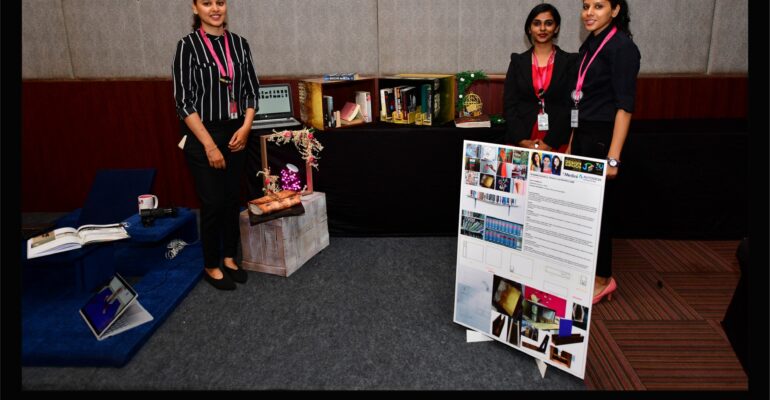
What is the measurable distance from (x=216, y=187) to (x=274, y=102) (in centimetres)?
120

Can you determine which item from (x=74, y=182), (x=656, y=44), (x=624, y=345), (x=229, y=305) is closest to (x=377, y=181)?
(x=229, y=305)

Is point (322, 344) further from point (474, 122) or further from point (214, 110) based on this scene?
point (474, 122)

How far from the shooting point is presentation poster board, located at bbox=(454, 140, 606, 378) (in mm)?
1960

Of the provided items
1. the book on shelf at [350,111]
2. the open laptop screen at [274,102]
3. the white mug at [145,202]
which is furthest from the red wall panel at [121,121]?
the white mug at [145,202]

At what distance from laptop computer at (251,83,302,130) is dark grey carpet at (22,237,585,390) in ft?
3.84

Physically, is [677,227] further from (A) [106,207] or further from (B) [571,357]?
(A) [106,207]

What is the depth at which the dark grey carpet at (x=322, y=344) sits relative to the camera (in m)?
2.16

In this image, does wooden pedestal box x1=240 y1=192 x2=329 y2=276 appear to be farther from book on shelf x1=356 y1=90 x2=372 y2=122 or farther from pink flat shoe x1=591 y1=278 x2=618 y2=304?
pink flat shoe x1=591 y1=278 x2=618 y2=304

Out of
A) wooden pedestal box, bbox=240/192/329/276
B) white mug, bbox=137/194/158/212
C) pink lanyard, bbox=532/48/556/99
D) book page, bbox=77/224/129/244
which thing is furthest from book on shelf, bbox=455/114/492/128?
book page, bbox=77/224/129/244

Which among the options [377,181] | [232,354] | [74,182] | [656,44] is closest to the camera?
[232,354]

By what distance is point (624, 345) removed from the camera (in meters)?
2.41

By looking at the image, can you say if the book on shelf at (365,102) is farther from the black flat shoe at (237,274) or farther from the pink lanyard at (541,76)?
the black flat shoe at (237,274)

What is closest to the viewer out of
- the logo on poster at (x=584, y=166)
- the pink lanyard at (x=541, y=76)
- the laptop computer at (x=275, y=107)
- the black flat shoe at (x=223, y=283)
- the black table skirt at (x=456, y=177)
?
the logo on poster at (x=584, y=166)

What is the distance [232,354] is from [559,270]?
1505mm
